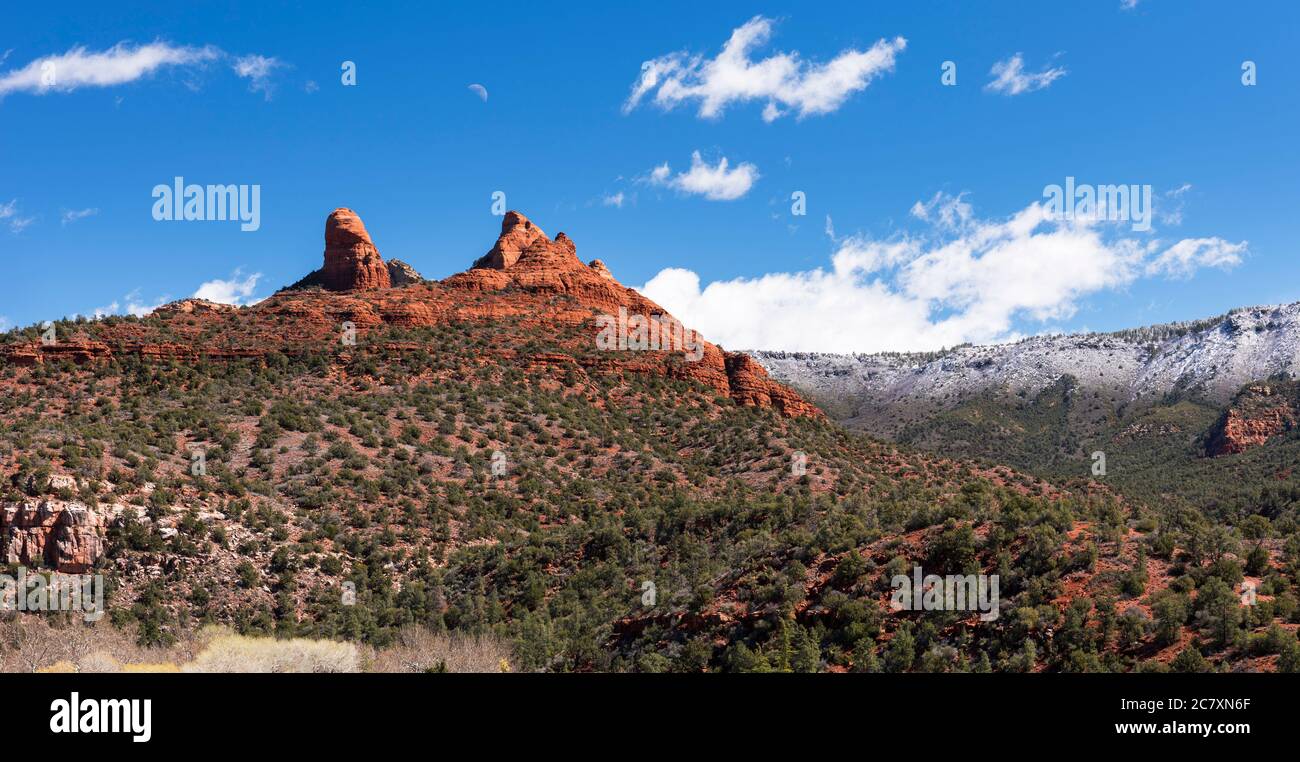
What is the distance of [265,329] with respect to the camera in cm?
5150

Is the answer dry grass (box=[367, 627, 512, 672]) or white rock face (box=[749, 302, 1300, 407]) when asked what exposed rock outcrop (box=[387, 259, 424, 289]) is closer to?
dry grass (box=[367, 627, 512, 672])

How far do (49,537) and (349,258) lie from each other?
4629 cm

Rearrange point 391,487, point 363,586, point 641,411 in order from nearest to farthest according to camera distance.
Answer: point 363,586 < point 391,487 < point 641,411

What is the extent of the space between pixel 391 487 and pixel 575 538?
8798 millimetres

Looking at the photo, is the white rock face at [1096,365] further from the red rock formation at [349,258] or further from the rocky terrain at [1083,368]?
the red rock formation at [349,258]

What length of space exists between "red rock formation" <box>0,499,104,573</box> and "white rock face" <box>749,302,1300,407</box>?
106 meters

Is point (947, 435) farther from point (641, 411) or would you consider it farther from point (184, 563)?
point (184, 563)

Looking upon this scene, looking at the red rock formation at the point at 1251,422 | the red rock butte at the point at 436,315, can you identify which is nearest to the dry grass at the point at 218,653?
the red rock butte at the point at 436,315

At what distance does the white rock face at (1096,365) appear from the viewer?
107438mm

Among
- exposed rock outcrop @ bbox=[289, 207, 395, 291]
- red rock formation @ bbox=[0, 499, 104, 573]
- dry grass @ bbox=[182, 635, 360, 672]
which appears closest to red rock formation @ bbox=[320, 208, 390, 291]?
exposed rock outcrop @ bbox=[289, 207, 395, 291]

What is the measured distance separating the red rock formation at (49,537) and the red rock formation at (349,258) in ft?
143

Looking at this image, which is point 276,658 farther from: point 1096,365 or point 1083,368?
point 1096,365

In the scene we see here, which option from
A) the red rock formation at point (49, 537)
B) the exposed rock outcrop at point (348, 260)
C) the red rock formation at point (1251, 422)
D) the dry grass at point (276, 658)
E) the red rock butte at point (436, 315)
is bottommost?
Result: the dry grass at point (276, 658)

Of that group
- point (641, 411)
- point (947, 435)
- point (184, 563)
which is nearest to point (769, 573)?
point (184, 563)
